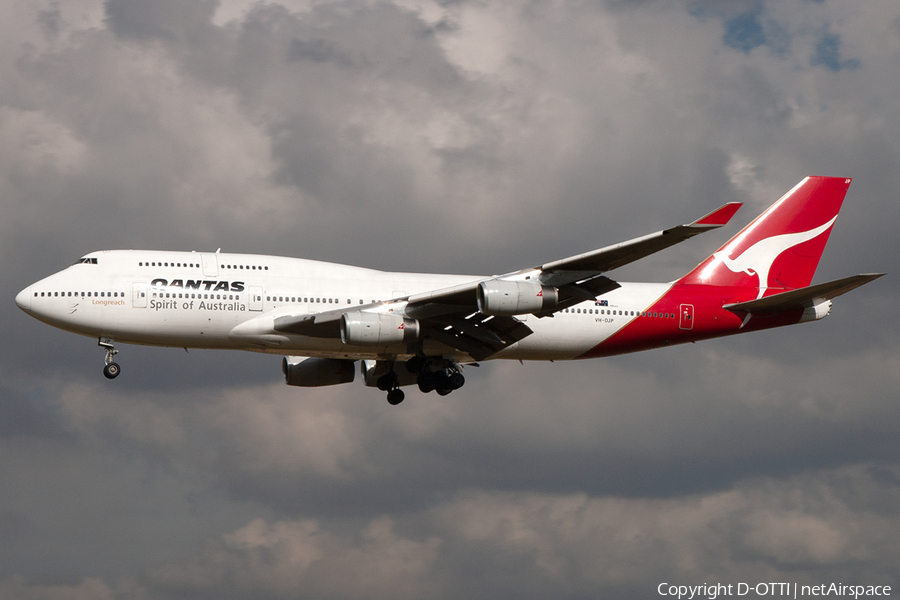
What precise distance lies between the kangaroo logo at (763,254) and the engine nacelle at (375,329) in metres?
16.4

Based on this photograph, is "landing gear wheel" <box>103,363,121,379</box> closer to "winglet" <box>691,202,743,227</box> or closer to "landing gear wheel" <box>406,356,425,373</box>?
"landing gear wheel" <box>406,356,425,373</box>

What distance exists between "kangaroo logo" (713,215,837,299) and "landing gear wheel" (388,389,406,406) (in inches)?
618

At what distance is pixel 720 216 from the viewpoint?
34.2 meters

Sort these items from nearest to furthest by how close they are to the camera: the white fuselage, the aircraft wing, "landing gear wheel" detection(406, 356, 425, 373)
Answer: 1. the aircraft wing
2. the white fuselage
3. "landing gear wheel" detection(406, 356, 425, 373)

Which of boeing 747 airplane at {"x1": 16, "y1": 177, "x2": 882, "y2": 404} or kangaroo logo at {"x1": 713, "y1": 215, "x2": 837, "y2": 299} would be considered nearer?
boeing 747 airplane at {"x1": 16, "y1": 177, "x2": 882, "y2": 404}

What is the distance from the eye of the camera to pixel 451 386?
Answer: 152ft

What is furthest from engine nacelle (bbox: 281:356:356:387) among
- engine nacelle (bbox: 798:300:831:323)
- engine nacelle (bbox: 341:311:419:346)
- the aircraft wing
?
engine nacelle (bbox: 798:300:831:323)

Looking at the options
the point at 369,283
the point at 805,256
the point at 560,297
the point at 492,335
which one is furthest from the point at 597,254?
the point at 805,256

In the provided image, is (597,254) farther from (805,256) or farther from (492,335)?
(805,256)

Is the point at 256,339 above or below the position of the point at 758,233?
below

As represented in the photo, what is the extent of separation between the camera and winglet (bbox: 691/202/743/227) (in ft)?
111

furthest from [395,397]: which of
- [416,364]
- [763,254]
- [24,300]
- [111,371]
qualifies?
[763,254]

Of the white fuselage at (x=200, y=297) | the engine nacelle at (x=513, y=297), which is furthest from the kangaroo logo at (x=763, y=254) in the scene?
the white fuselage at (x=200, y=297)

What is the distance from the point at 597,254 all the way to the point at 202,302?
15060mm
